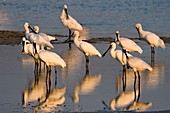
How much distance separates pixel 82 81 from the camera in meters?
13.7

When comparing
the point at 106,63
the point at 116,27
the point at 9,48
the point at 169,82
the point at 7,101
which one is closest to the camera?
the point at 7,101

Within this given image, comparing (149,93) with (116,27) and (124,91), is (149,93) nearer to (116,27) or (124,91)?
(124,91)

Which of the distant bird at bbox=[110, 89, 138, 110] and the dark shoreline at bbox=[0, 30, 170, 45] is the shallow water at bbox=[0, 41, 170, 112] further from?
the dark shoreline at bbox=[0, 30, 170, 45]

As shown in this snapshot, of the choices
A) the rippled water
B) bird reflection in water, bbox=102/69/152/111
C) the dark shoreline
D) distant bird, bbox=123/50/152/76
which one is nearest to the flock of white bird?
distant bird, bbox=123/50/152/76

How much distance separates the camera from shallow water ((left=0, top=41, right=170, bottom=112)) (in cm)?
1142

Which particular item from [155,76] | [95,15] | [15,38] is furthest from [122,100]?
[95,15]

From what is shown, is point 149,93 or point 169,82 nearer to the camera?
point 149,93

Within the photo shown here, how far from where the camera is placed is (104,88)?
13008 mm

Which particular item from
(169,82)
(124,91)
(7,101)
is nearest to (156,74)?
(169,82)

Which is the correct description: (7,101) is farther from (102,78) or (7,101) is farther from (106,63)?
(106,63)

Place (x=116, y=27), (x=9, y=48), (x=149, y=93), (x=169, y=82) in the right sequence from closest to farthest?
(x=149, y=93), (x=169, y=82), (x=9, y=48), (x=116, y=27)

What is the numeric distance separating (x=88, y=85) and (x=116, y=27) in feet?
36.9

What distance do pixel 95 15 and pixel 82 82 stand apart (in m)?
15.4

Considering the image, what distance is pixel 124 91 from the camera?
42.5 feet
